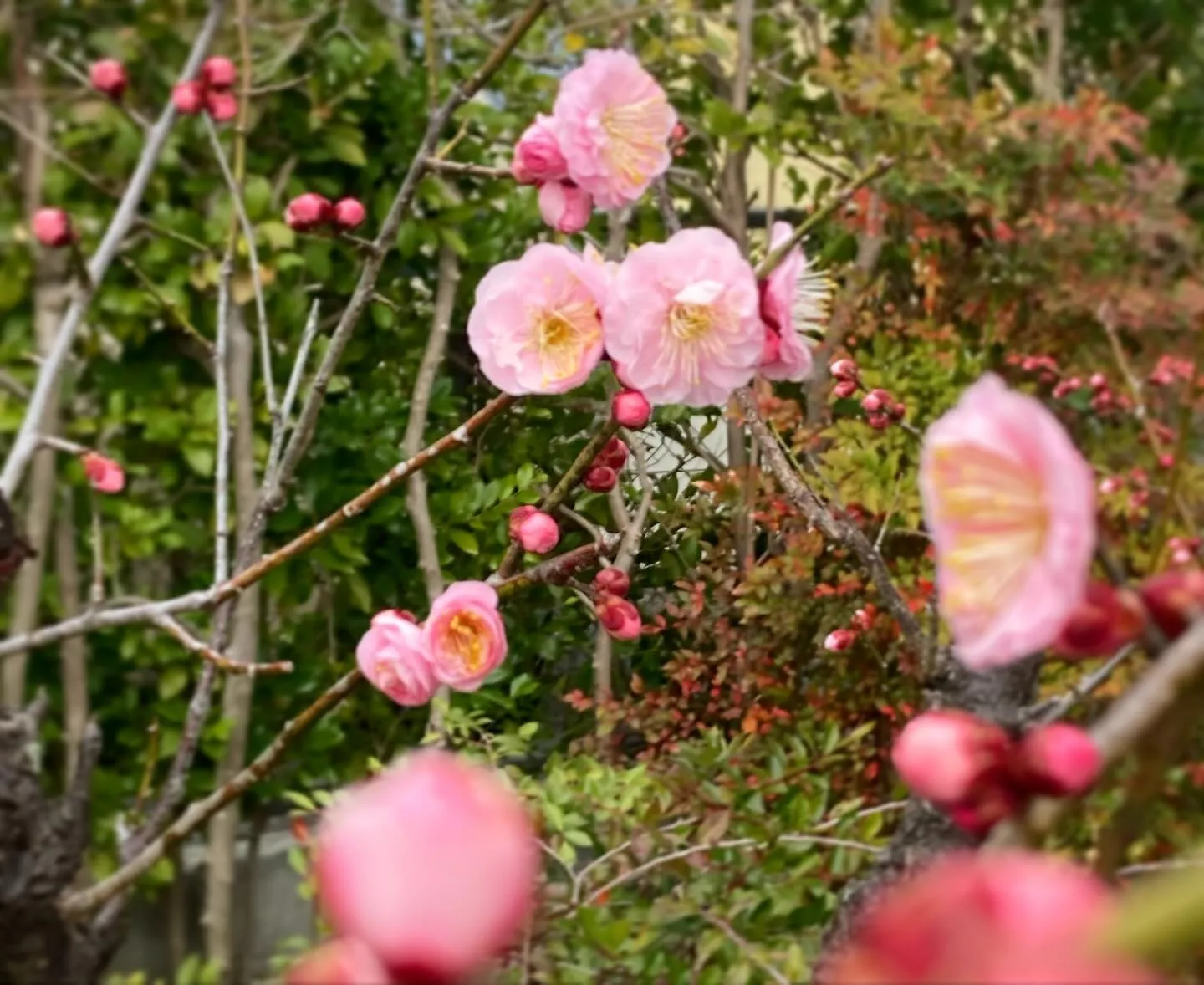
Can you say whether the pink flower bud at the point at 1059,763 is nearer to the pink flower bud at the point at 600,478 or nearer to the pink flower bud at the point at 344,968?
the pink flower bud at the point at 344,968

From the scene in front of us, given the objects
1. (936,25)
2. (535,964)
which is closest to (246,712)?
(535,964)

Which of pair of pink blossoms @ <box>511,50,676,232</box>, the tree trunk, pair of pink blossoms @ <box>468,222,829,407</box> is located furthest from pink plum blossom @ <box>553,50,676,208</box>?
the tree trunk

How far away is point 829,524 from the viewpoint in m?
0.53

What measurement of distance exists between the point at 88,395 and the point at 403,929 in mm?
1268

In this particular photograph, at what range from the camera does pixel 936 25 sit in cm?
147

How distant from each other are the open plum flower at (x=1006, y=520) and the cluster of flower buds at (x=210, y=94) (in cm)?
90

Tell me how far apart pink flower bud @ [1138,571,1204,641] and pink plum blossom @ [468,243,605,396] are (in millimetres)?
256

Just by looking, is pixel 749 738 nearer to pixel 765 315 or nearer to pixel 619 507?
pixel 619 507

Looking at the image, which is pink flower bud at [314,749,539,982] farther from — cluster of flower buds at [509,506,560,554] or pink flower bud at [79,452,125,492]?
pink flower bud at [79,452,125,492]

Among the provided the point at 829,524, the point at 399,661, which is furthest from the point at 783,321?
the point at 399,661

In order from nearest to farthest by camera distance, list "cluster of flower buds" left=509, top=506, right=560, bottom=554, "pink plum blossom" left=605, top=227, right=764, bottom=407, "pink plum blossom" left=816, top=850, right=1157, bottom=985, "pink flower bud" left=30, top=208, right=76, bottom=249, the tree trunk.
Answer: "pink plum blossom" left=816, top=850, right=1157, bottom=985 < "pink plum blossom" left=605, top=227, right=764, bottom=407 < "cluster of flower buds" left=509, top=506, right=560, bottom=554 < "pink flower bud" left=30, top=208, right=76, bottom=249 < the tree trunk

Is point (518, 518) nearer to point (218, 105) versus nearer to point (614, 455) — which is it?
point (614, 455)

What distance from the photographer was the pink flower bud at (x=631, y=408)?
0.44 m

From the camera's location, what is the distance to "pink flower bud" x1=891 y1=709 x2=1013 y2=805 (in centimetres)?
21
